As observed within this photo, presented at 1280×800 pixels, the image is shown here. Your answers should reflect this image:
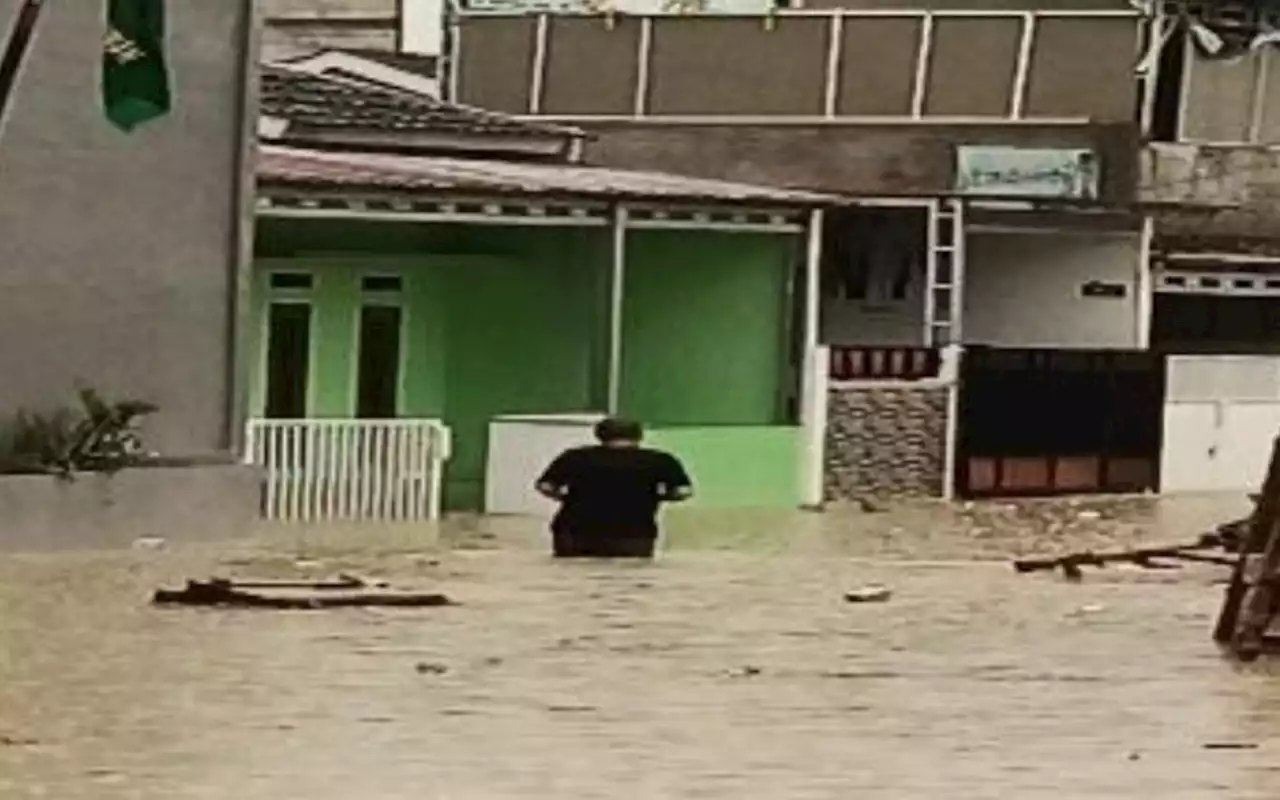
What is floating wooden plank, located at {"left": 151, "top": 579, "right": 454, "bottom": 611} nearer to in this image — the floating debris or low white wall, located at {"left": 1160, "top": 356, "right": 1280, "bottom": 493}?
the floating debris

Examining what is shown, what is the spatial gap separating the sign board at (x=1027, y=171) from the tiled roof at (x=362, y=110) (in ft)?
18.2

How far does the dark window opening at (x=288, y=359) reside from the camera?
2948cm

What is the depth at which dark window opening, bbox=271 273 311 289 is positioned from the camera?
2958 centimetres

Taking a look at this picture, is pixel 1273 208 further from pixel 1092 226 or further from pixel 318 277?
pixel 318 277

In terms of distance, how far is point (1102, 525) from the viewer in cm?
2966

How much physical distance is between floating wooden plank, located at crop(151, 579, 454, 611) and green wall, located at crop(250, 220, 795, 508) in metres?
10.2

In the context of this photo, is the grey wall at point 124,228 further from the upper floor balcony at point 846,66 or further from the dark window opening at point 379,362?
the upper floor balcony at point 846,66

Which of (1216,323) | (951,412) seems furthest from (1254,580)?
(1216,323)

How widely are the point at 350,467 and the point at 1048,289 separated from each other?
13.5 m

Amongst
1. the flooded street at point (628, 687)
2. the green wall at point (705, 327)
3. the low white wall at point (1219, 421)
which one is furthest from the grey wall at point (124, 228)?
the low white wall at point (1219, 421)

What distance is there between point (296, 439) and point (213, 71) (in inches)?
148

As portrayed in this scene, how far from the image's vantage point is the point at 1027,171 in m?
40.3

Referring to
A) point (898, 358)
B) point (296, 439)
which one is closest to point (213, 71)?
point (296, 439)

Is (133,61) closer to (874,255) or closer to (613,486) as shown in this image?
(613,486)
